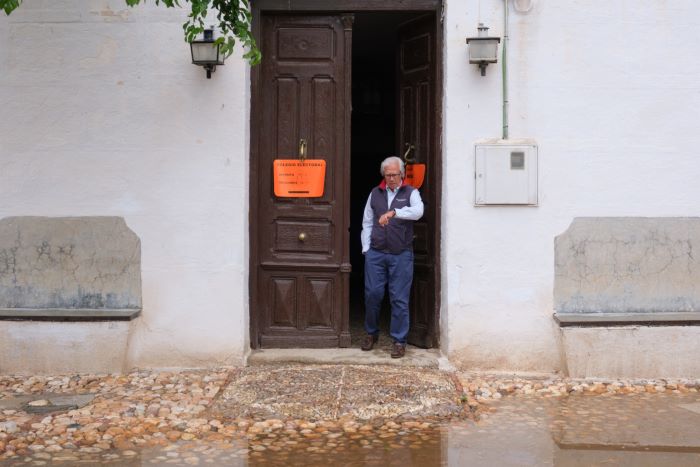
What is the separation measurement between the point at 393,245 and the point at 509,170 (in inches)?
45.3

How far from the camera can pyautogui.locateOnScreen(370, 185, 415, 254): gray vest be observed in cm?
669

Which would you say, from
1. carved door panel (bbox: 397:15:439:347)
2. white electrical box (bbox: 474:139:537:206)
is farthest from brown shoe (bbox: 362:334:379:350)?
white electrical box (bbox: 474:139:537:206)

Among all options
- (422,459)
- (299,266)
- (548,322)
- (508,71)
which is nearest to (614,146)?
(508,71)

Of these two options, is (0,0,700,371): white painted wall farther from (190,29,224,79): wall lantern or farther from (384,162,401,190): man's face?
(384,162,401,190): man's face

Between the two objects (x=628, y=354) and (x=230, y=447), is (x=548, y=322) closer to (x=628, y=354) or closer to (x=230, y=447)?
(x=628, y=354)

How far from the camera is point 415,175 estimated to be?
7117 millimetres

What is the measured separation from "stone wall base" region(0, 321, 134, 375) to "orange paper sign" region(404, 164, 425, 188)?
2747 millimetres

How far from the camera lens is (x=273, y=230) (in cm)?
696

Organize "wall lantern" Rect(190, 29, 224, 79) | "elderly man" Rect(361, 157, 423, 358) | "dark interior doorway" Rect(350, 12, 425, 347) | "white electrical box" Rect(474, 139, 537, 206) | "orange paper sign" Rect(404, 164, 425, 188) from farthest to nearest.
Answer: "dark interior doorway" Rect(350, 12, 425, 347) → "orange paper sign" Rect(404, 164, 425, 188) → "elderly man" Rect(361, 157, 423, 358) → "white electrical box" Rect(474, 139, 537, 206) → "wall lantern" Rect(190, 29, 224, 79)

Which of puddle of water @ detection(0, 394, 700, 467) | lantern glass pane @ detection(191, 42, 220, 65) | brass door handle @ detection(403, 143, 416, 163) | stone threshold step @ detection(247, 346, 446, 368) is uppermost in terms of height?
lantern glass pane @ detection(191, 42, 220, 65)

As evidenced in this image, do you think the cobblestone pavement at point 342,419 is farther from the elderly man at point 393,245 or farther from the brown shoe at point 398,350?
the elderly man at point 393,245

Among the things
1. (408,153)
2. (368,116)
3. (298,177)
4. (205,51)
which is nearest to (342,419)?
(298,177)

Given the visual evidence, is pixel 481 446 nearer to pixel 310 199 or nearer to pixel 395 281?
pixel 395 281

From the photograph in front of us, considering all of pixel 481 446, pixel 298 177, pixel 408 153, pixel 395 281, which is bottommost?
pixel 481 446
